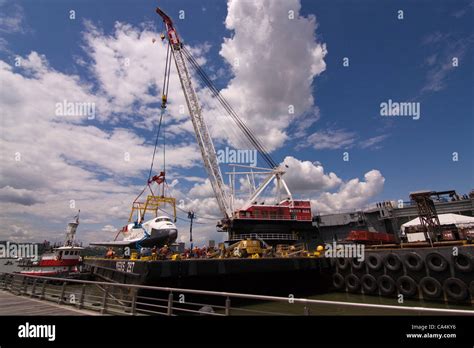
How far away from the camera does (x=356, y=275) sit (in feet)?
91.2

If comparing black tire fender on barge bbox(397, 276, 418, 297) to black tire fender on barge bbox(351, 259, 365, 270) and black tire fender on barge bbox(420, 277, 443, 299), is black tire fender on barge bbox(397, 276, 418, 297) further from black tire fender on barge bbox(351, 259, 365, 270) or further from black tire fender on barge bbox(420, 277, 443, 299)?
black tire fender on barge bbox(351, 259, 365, 270)

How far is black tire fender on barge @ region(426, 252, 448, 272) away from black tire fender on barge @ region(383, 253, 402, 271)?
7.56 feet

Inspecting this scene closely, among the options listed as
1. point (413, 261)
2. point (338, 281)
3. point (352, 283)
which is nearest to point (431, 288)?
point (413, 261)

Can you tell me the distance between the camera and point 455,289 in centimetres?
2133

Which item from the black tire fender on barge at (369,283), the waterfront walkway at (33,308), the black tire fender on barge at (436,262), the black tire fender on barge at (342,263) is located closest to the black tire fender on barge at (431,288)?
the black tire fender on barge at (436,262)

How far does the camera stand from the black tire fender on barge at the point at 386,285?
25022mm

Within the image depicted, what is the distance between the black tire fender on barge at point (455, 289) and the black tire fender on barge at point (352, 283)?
737 cm

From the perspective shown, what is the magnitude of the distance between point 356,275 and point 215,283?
571 inches

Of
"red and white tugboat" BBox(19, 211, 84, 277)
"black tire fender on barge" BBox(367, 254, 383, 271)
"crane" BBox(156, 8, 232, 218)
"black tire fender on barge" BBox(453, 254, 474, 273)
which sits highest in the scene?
"crane" BBox(156, 8, 232, 218)

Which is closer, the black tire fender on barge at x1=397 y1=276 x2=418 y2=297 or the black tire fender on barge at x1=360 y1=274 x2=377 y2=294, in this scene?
the black tire fender on barge at x1=397 y1=276 x2=418 y2=297

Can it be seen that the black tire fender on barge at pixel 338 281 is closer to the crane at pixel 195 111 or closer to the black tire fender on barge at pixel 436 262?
the black tire fender on barge at pixel 436 262

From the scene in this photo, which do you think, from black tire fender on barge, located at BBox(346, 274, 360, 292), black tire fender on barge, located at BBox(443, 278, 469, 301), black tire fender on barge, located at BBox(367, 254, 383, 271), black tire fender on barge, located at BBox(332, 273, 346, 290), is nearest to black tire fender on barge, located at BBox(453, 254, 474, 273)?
black tire fender on barge, located at BBox(443, 278, 469, 301)

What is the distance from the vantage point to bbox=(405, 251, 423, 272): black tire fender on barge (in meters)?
23.6
